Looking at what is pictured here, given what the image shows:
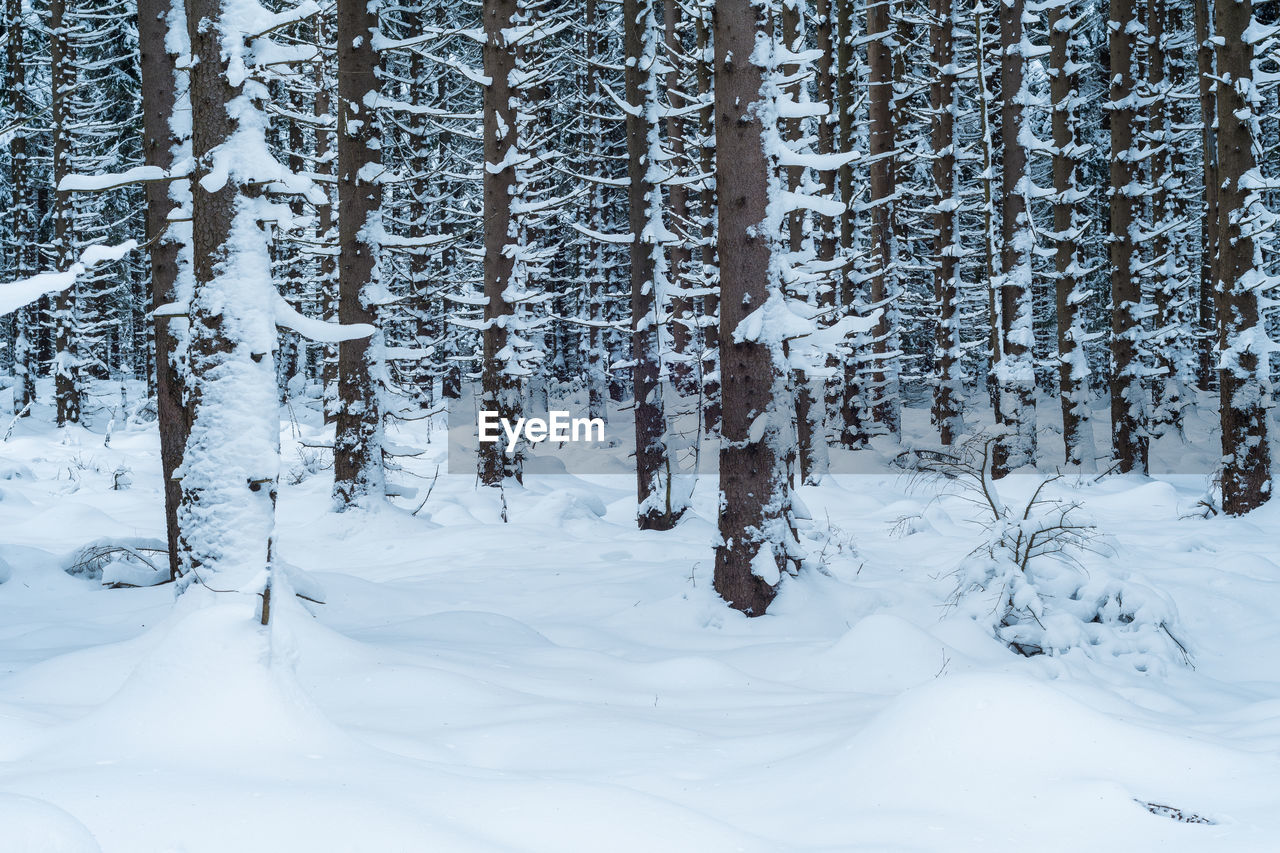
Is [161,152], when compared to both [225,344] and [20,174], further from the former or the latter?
[20,174]

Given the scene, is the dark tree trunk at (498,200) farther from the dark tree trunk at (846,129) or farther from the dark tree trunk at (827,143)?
the dark tree trunk at (846,129)

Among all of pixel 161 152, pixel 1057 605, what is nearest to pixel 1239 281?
pixel 1057 605

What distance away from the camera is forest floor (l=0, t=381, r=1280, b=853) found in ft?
8.80

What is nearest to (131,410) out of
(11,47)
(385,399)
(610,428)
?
(11,47)

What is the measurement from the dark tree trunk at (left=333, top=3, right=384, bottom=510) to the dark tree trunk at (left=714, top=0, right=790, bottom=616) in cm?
499

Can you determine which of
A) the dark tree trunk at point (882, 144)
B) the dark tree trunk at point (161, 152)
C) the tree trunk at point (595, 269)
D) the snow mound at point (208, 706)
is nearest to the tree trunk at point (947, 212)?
the dark tree trunk at point (882, 144)

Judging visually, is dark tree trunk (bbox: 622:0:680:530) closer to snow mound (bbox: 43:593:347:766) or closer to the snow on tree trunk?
the snow on tree trunk

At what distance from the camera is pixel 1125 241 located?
40.9 ft

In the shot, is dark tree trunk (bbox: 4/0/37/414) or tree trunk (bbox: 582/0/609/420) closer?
dark tree trunk (bbox: 4/0/37/414)

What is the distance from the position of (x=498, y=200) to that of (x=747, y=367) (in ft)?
19.8

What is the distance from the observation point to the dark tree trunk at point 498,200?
434 inches

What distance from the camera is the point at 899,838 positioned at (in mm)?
2791

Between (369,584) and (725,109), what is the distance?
14.2ft

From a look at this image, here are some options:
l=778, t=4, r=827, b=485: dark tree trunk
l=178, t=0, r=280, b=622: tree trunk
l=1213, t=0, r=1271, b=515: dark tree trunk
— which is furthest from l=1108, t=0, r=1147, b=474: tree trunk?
l=178, t=0, r=280, b=622: tree trunk
